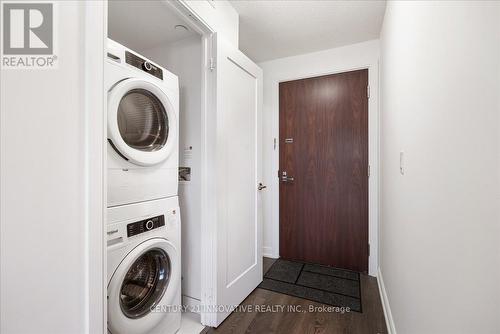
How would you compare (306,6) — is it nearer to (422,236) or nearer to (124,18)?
(124,18)

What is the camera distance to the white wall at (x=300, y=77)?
7.66 feet

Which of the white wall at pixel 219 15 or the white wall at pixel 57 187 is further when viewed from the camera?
the white wall at pixel 219 15

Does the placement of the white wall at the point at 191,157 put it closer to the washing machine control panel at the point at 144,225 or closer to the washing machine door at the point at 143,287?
the washing machine door at the point at 143,287

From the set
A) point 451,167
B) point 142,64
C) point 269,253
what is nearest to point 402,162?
point 451,167

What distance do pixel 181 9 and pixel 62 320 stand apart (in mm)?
1535

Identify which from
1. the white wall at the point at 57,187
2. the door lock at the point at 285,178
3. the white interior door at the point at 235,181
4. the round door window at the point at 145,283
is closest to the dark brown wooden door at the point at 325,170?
the door lock at the point at 285,178

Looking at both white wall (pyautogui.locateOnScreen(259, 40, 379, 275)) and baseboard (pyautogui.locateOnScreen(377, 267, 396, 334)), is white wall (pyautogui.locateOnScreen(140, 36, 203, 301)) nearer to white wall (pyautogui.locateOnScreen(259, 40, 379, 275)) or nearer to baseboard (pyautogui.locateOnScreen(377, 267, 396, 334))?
white wall (pyautogui.locateOnScreen(259, 40, 379, 275))

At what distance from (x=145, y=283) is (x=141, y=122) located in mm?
967

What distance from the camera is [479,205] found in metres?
0.53

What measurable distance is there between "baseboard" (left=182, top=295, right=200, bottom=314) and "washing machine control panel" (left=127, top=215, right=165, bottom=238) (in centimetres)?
80

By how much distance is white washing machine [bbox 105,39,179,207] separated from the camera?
114 cm

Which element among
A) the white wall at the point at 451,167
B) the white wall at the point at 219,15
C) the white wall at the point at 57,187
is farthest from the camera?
the white wall at the point at 219,15

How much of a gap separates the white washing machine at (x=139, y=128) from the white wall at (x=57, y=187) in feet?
1.33

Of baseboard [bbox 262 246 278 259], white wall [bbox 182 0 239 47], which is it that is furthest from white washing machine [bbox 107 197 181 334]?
baseboard [bbox 262 246 278 259]
